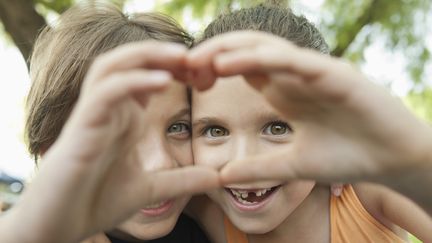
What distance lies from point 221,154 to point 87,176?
0.61 meters

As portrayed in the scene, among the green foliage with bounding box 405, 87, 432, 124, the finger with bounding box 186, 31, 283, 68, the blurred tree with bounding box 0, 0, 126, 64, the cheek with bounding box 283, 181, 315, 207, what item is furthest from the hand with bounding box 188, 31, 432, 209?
the green foliage with bounding box 405, 87, 432, 124

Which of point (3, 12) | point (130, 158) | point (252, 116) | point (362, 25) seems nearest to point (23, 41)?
point (3, 12)

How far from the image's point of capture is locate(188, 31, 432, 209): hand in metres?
0.81

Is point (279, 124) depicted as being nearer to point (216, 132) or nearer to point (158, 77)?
point (216, 132)

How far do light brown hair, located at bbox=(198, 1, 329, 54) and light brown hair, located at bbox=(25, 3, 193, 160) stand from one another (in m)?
0.12

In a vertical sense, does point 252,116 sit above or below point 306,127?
below

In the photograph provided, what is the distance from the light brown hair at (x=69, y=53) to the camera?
1.53 meters

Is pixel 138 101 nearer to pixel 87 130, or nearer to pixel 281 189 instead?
pixel 87 130

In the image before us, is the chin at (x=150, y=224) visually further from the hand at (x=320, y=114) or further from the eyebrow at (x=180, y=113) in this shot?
the hand at (x=320, y=114)

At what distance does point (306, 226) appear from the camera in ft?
5.41

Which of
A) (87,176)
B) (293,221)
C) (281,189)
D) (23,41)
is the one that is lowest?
(23,41)

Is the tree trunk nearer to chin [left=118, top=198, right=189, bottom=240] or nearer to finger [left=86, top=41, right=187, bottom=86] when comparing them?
chin [left=118, top=198, right=189, bottom=240]

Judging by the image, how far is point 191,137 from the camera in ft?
4.98

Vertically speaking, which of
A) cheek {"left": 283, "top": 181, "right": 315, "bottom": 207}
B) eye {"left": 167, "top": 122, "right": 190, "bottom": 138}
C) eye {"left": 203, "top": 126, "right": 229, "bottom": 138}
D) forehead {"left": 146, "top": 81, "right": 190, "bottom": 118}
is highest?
forehead {"left": 146, "top": 81, "right": 190, "bottom": 118}
